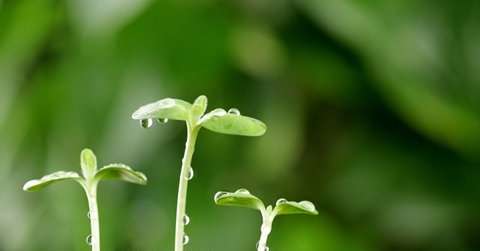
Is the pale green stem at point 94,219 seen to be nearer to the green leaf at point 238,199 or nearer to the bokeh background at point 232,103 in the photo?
the green leaf at point 238,199

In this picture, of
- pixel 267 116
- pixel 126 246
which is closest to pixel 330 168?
pixel 267 116

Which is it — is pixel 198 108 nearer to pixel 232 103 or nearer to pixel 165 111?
pixel 165 111

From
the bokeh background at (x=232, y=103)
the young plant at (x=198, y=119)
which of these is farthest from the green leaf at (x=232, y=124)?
the bokeh background at (x=232, y=103)

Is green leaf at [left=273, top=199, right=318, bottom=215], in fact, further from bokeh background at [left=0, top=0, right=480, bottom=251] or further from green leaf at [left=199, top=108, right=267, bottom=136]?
bokeh background at [left=0, top=0, right=480, bottom=251]

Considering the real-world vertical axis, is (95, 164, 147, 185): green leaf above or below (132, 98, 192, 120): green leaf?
below

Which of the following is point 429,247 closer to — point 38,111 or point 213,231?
point 213,231

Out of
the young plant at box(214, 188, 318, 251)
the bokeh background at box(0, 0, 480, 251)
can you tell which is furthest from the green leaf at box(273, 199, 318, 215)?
the bokeh background at box(0, 0, 480, 251)

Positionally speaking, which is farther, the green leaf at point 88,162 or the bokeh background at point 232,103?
the bokeh background at point 232,103

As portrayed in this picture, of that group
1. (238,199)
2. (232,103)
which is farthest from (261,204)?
(232,103)
